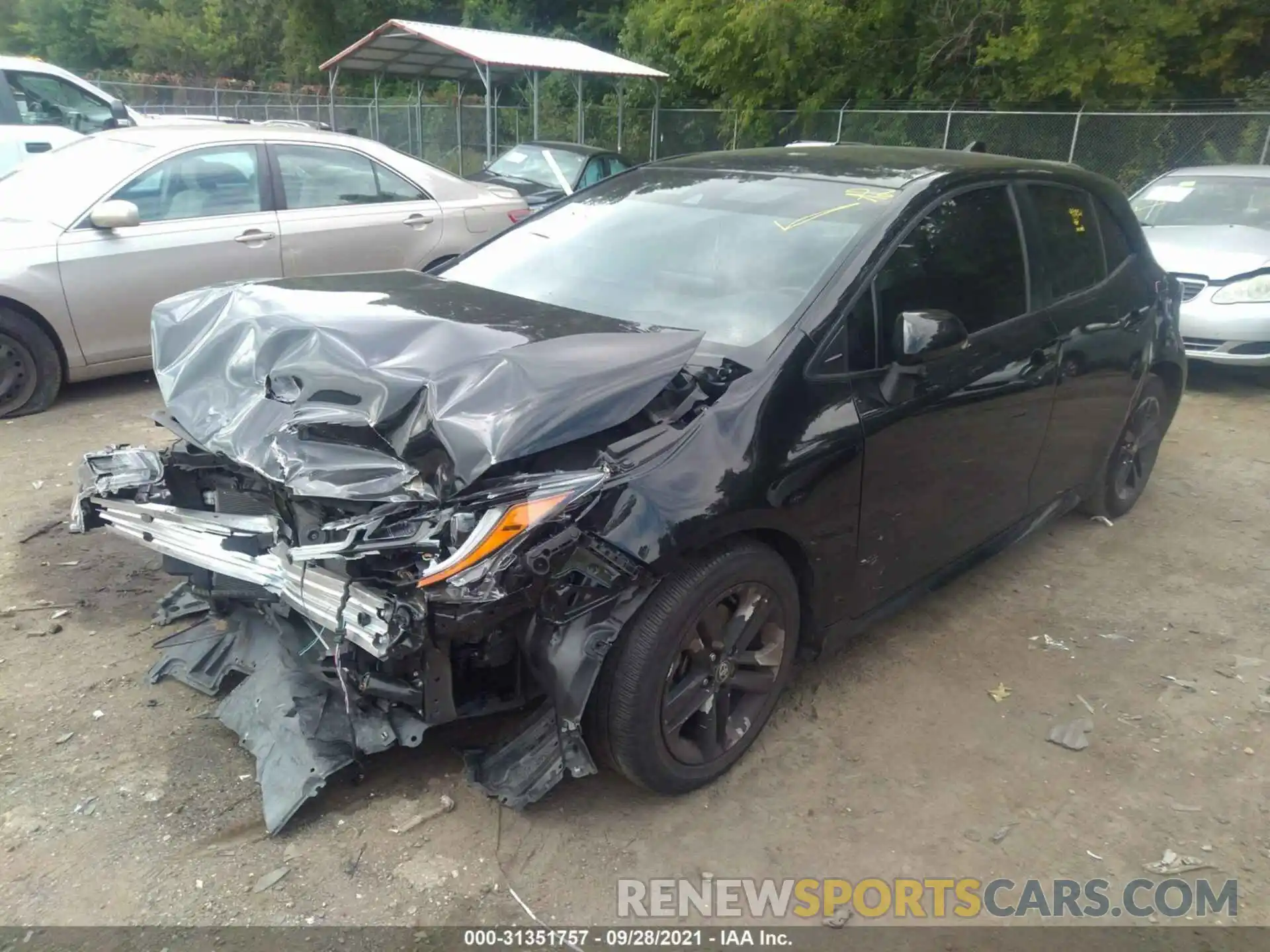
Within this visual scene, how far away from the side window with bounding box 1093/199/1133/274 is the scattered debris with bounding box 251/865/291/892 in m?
4.12

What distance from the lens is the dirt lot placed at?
254 centimetres

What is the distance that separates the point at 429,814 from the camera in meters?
2.78

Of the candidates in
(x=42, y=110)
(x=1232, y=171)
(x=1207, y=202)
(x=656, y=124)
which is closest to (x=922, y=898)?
(x=1207, y=202)

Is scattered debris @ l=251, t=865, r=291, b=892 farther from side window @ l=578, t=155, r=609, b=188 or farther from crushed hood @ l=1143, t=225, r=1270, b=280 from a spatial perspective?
side window @ l=578, t=155, r=609, b=188

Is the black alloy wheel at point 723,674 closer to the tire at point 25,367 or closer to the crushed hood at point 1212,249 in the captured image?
the tire at point 25,367

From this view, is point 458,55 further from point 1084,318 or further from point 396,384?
point 396,384

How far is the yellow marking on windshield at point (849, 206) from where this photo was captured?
3.38 m

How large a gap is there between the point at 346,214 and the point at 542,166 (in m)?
5.84

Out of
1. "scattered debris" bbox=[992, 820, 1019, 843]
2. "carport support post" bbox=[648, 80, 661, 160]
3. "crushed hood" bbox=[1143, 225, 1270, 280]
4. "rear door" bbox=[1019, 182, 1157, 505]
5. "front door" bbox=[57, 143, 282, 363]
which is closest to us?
"scattered debris" bbox=[992, 820, 1019, 843]

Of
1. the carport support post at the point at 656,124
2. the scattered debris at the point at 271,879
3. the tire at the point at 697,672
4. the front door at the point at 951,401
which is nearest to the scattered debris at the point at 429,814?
the scattered debris at the point at 271,879

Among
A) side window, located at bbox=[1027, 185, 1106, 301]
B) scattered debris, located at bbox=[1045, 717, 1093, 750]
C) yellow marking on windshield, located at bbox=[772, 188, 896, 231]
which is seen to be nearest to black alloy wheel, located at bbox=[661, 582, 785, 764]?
scattered debris, located at bbox=[1045, 717, 1093, 750]

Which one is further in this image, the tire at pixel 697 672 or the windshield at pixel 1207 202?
the windshield at pixel 1207 202

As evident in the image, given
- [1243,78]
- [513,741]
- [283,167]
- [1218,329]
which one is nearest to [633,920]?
[513,741]

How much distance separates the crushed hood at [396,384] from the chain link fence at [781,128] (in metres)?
10.00
